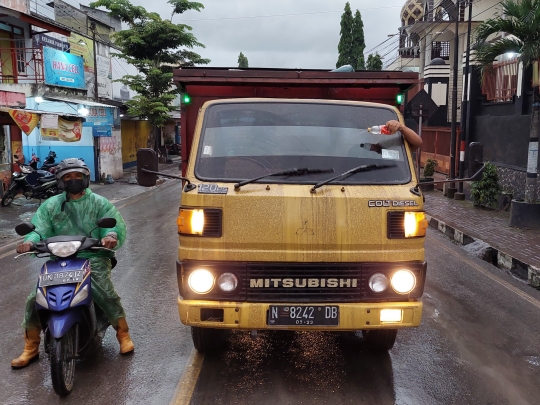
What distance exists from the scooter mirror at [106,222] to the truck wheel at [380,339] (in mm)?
2268

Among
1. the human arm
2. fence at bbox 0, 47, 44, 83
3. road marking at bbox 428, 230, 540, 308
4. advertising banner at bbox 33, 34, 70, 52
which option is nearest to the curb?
road marking at bbox 428, 230, 540, 308

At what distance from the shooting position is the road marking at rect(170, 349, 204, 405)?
386 centimetres

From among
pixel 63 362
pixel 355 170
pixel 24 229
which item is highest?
pixel 355 170

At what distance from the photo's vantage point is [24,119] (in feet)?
42.4

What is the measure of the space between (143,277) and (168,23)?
20.0 metres

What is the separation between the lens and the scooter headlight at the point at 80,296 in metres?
3.87

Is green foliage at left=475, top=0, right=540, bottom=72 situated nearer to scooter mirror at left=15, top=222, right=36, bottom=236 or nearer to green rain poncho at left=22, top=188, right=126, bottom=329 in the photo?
green rain poncho at left=22, top=188, right=126, bottom=329

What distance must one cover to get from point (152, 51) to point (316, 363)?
23589 mm

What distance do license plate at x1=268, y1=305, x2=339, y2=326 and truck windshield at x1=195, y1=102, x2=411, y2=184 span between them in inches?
36.6

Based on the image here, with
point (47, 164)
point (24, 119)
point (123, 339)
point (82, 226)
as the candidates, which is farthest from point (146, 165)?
point (47, 164)

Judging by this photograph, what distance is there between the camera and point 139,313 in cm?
580

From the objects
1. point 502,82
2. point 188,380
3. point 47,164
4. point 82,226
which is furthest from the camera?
point 47,164

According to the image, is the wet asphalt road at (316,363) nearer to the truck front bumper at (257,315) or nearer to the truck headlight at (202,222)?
the truck front bumper at (257,315)

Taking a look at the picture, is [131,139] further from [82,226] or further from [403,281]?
[403,281]
